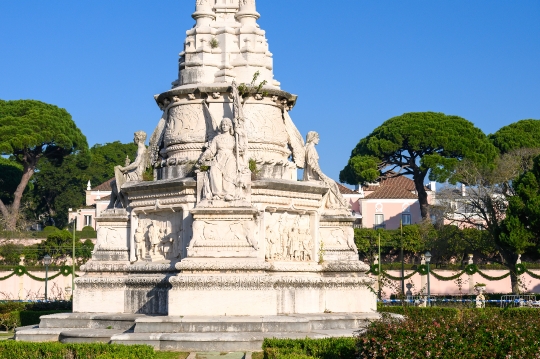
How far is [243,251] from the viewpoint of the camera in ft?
61.8

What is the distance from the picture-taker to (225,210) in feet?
62.3

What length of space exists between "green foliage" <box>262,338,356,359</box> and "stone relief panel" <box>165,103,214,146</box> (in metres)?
6.92

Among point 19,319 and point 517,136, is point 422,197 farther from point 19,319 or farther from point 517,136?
point 19,319

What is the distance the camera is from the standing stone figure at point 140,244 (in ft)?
68.1

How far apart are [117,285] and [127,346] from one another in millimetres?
5471

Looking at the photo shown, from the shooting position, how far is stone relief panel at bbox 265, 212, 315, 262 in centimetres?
2030

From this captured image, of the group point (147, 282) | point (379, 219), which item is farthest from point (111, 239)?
point (379, 219)

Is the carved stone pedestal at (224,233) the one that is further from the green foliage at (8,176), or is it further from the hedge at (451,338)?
the green foliage at (8,176)

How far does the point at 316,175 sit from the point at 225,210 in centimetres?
374

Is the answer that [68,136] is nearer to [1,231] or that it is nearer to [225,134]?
[1,231]

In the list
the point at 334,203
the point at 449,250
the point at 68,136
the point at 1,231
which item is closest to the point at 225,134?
the point at 334,203

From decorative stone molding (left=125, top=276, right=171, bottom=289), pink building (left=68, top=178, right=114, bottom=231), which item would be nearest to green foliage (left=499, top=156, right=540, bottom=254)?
decorative stone molding (left=125, top=276, right=171, bottom=289)

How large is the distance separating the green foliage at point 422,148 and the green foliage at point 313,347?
4702 centimetres

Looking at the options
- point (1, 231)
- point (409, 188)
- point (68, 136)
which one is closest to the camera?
point (1, 231)
